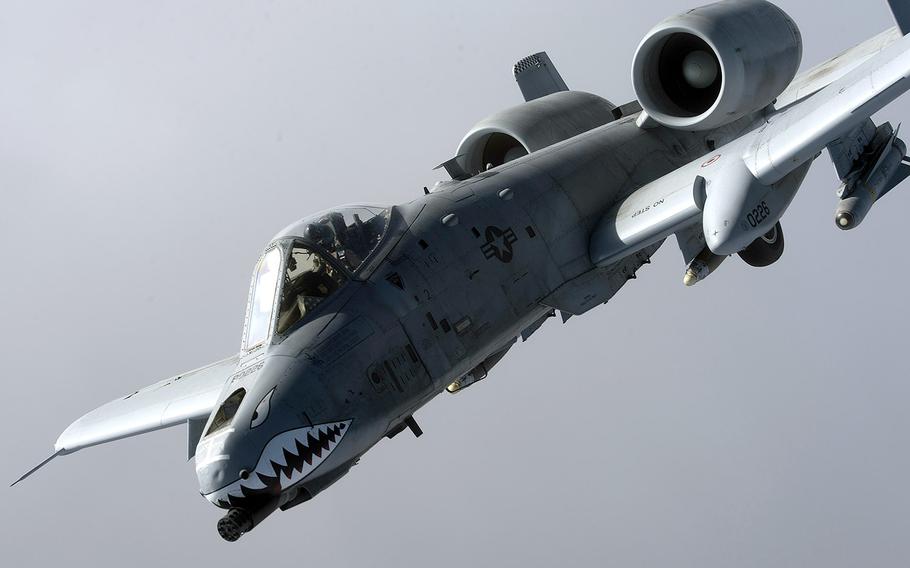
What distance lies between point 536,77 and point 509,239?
8783mm

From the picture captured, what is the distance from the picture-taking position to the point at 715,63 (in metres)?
19.3

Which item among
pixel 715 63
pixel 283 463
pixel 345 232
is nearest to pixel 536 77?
pixel 715 63

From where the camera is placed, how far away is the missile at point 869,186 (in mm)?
18484

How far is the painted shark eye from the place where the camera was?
42.8 feet

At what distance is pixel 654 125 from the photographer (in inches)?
809

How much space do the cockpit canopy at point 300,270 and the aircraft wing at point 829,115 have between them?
5.37m

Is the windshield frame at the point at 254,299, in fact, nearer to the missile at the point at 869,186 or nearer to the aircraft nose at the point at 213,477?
the aircraft nose at the point at 213,477

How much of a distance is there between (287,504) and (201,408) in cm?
425

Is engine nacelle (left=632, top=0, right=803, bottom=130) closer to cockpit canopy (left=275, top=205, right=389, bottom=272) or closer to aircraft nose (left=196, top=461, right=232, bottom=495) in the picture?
cockpit canopy (left=275, top=205, right=389, bottom=272)

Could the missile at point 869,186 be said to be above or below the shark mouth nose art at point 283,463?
below

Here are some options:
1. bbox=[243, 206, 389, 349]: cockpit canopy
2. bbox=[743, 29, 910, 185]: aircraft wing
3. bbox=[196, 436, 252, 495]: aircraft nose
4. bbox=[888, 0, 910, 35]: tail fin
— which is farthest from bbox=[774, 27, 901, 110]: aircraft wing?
bbox=[196, 436, 252, 495]: aircraft nose

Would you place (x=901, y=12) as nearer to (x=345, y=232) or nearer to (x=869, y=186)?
(x=869, y=186)

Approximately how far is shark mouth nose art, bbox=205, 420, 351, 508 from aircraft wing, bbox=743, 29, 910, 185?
22.4 feet

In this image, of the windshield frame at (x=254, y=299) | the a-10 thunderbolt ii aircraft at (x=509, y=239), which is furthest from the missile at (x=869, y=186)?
the windshield frame at (x=254, y=299)
